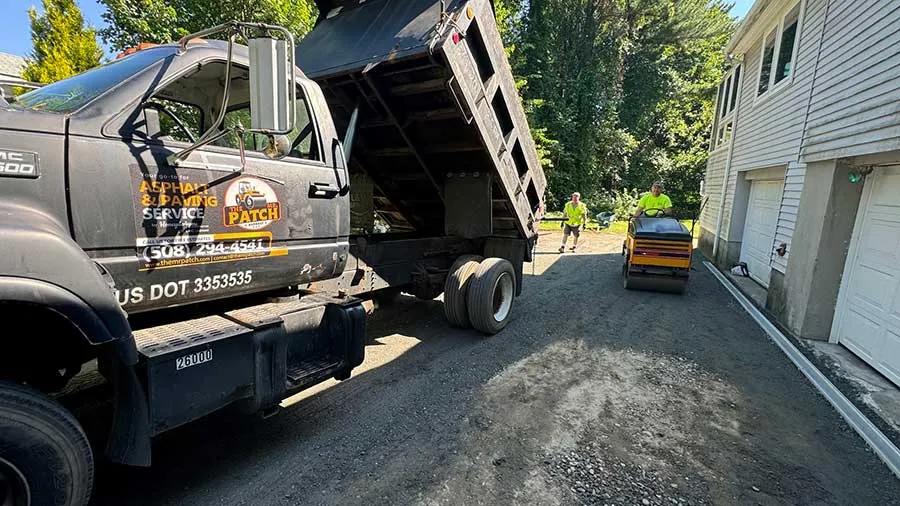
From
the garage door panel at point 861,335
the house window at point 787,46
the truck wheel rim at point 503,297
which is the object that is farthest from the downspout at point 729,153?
the truck wheel rim at point 503,297

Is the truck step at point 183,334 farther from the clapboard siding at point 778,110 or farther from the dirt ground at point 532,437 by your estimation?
the clapboard siding at point 778,110

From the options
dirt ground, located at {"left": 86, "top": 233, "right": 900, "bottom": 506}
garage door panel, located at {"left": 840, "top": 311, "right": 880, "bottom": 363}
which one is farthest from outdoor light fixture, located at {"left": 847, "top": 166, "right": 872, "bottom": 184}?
dirt ground, located at {"left": 86, "top": 233, "right": 900, "bottom": 506}

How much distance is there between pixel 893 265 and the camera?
4.37m

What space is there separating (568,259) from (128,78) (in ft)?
34.3

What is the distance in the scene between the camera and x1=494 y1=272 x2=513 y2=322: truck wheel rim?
5527 mm

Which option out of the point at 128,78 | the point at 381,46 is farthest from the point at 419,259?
the point at 128,78

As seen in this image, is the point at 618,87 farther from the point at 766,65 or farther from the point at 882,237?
the point at 882,237

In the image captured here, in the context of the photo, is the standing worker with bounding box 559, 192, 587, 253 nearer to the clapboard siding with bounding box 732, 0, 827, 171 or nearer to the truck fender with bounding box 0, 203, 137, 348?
the clapboard siding with bounding box 732, 0, 827, 171

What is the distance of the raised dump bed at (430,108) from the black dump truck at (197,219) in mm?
30

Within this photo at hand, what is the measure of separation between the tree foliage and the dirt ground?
20.4 metres

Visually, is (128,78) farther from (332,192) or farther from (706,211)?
(706,211)

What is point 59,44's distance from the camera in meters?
10.6

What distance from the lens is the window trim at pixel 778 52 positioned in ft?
23.6

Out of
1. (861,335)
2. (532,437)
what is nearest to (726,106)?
(861,335)
